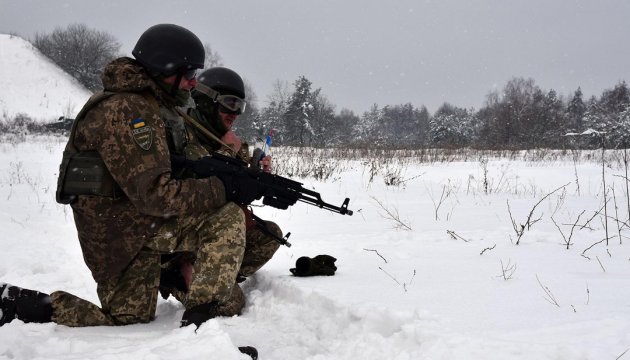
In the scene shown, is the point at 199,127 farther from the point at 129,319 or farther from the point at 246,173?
the point at 129,319

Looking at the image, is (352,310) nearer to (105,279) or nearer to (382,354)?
(382,354)

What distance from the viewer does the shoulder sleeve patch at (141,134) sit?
2004 millimetres

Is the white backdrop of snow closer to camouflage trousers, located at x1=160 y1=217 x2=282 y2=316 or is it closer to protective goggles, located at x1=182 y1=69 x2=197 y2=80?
camouflage trousers, located at x1=160 y1=217 x2=282 y2=316

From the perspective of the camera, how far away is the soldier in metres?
3.05

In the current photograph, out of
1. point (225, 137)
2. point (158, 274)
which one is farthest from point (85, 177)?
point (225, 137)

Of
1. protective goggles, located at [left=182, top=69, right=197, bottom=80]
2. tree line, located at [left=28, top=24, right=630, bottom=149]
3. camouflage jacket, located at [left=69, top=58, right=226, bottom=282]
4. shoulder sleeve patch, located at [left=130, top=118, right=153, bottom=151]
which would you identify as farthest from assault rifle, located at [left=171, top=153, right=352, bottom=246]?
tree line, located at [left=28, top=24, right=630, bottom=149]

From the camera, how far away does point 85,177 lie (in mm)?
2086

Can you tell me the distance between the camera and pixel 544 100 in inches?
1960

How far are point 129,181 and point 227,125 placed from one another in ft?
4.89

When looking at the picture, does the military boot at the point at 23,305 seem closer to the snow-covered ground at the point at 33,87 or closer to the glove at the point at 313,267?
the glove at the point at 313,267

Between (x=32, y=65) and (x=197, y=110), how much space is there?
1327 inches

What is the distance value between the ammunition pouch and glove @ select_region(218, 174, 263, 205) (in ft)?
1.85

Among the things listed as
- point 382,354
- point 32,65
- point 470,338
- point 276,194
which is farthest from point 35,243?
point 32,65

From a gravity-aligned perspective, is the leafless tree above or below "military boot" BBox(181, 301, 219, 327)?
above
